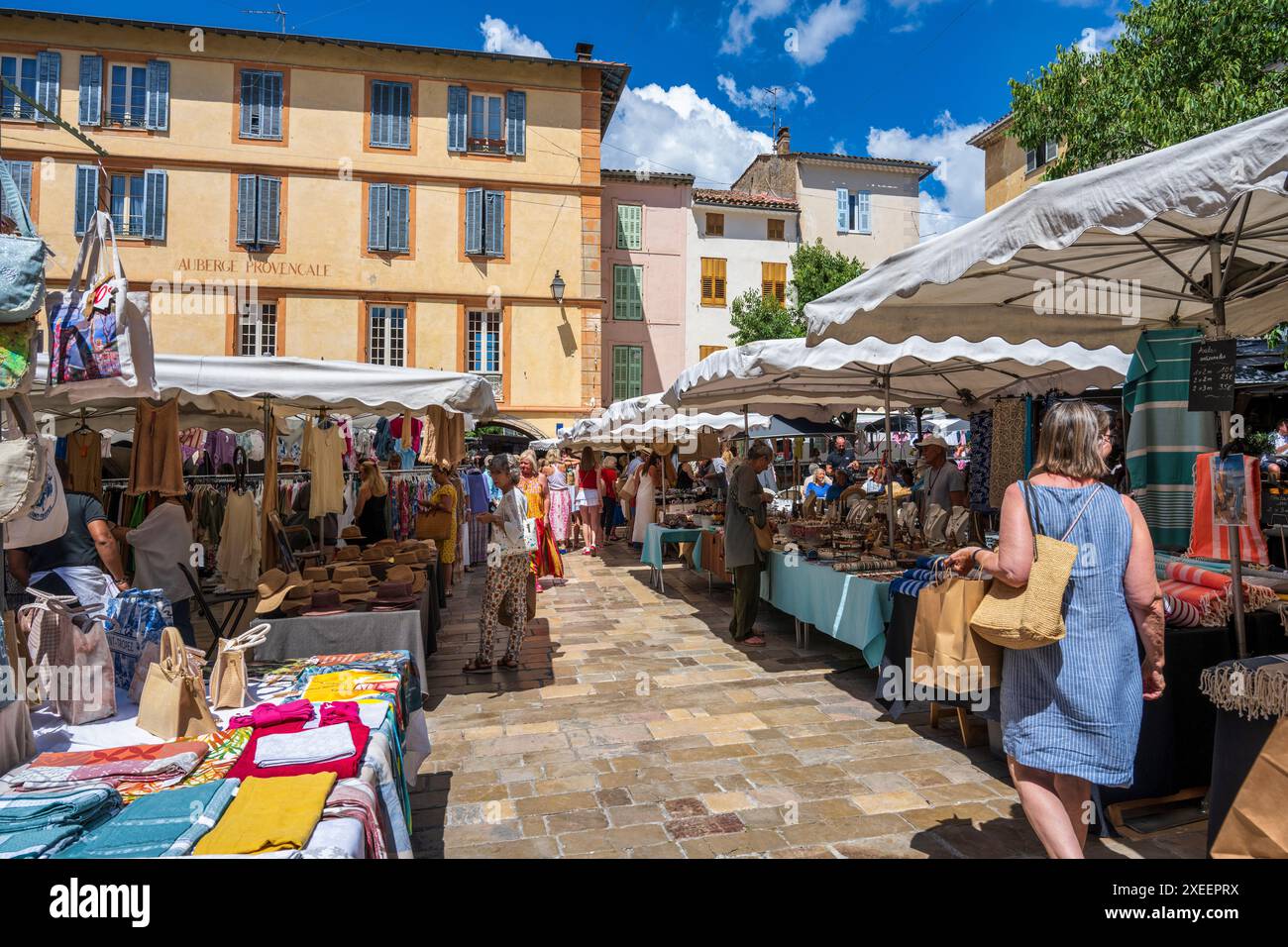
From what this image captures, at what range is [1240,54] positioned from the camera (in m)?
10.0

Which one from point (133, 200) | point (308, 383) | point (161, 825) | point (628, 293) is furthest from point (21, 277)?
point (628, 293)

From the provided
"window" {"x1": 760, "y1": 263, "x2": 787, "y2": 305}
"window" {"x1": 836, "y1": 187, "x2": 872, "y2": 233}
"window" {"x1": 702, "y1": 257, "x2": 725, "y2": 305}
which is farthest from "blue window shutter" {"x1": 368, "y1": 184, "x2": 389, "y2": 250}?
"window" {"x1": 836, "y1": 187, "x2": 872, "y2": 233}

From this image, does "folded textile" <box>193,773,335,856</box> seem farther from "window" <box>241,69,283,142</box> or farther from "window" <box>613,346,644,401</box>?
"window" <box>613,346,644,401</box>

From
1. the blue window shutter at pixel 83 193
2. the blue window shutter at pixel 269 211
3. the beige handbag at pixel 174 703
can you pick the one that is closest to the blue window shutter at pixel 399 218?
the blue window shutter at pixel 269 211

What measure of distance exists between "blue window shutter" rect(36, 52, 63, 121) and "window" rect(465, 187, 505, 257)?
36.0 feet

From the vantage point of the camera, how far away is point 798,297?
27875 mm

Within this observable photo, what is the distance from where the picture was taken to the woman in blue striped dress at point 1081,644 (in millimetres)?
2520

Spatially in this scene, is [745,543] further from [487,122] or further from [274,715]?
[487,122]

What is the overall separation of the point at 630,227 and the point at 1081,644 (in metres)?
28.0

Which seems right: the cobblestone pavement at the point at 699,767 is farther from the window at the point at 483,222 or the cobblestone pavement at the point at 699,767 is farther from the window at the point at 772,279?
the window at the point at 772,279

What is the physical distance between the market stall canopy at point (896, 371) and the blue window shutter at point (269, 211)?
1687cm

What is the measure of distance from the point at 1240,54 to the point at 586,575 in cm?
1135
